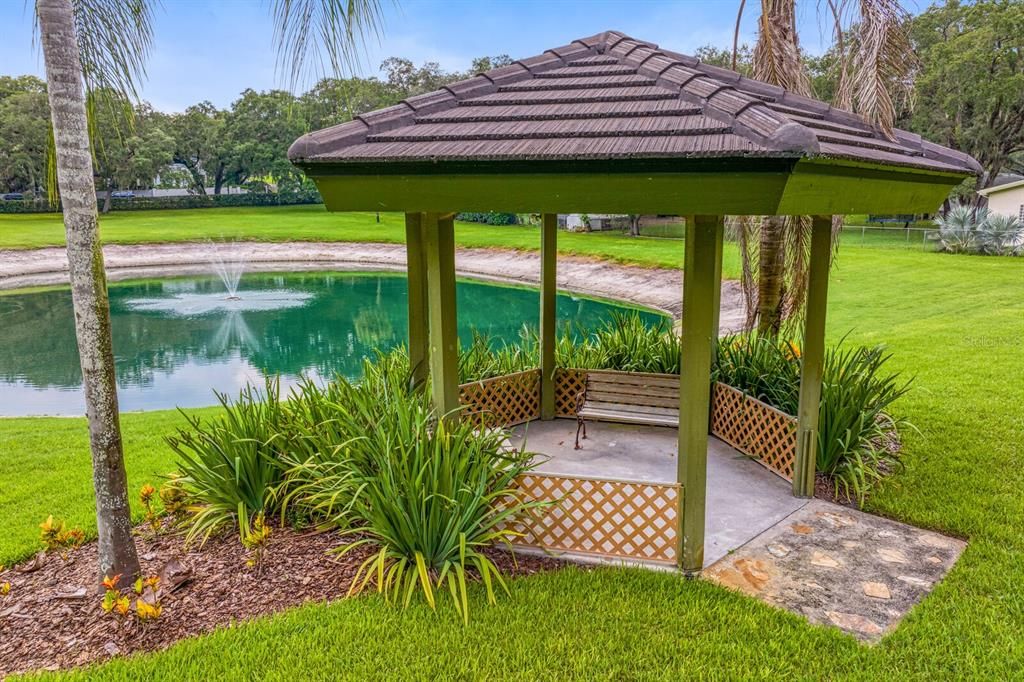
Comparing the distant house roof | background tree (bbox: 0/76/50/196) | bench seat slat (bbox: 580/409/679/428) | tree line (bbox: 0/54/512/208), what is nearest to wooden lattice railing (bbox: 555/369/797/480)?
bench seat slat (bbox: 580/409/679/428)

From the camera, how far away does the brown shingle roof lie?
11.1 feet

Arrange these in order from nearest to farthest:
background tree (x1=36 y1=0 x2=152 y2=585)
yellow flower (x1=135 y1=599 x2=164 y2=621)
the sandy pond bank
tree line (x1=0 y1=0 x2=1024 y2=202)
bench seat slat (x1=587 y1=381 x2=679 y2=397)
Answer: background tree (x1=36 y1=0 x2=152 y2=585) → yellow flower (x1=135 y1=599 x2=164 y2=621) → bench seat slat (x1=587 y1=381 x2=679 y2=397) → the sandy pond bank → tree line (x1=0 y1=0 x2=1024 y2=202)

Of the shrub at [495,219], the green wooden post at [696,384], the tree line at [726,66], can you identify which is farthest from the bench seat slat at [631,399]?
the shrub at [495,219]

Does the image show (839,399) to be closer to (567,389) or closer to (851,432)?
(851,432)

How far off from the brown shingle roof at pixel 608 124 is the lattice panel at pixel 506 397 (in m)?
3.28

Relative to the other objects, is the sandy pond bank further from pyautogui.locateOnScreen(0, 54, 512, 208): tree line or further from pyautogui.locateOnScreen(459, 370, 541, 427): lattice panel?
pyautogui.locateOnScreen(459, 370, 541, 427): lattice panel

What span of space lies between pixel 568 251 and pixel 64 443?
22.2 m

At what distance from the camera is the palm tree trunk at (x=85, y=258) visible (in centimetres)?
343

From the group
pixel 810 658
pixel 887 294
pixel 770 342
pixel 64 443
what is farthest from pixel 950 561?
pixel 887 294

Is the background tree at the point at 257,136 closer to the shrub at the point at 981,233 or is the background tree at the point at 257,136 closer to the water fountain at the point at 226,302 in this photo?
the water fountain at the point at 226,302

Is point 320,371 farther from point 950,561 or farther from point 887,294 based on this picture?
point 887,294

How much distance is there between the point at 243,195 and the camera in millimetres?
54125

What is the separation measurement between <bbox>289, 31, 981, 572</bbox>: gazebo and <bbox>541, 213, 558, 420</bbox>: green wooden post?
2.37m

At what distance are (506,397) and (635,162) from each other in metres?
4.23
